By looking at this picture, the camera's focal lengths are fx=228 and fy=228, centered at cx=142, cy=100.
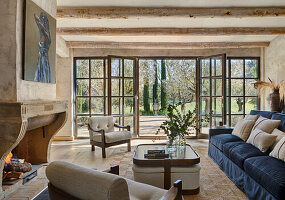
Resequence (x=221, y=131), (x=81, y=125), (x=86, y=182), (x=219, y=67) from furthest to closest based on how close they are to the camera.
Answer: (x=81, y=125), (x=219, y=67), (x=221, y=131), (x=86, y=182)

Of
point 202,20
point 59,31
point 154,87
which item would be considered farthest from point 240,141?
point 154,87

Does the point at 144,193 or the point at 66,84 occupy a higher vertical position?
the point at 66,84

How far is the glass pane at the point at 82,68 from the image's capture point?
6.42 meters

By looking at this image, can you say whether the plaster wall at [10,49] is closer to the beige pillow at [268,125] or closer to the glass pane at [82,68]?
the beige pillow at [268,125]

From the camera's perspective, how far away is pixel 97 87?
643 cm

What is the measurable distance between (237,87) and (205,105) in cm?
108

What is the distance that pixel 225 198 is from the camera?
106 inches

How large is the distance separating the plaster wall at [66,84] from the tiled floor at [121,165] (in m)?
0.41

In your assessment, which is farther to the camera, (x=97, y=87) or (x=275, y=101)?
(x=97, y=87)

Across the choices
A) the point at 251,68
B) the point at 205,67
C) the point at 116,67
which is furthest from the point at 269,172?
the point at 251,68

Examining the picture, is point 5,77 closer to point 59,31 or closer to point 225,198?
point 59,31

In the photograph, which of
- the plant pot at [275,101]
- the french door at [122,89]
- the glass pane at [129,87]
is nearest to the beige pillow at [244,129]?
the plant pot at [275,101]

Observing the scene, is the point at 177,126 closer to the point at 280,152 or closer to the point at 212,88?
the point at 280,152

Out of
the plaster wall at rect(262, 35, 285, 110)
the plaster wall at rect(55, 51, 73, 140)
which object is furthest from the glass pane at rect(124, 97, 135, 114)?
the plaster wall at rect(262, 35, 285, 110)
